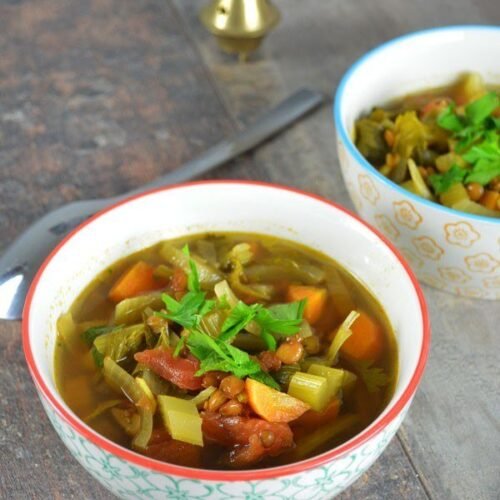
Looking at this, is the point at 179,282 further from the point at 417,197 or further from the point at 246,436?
the point at 417,197

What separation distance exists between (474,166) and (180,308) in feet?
2.67

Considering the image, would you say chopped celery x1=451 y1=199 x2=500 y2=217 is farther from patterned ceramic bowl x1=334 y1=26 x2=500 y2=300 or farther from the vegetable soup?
patterned ceramic bowl x1=334 y1=26 x2=500 y2=300

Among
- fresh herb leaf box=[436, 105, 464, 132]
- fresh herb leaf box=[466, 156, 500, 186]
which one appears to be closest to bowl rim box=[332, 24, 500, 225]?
fresh herb leaf box=[466, 156, 500, 186]

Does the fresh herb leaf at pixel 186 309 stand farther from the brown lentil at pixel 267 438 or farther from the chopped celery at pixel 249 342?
the brown lentil at pixel 267 438

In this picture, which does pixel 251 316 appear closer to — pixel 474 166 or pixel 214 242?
pixel 214 242

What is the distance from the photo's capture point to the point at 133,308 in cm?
165

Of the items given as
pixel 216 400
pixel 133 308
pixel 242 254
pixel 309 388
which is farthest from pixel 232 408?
pixel 242 254

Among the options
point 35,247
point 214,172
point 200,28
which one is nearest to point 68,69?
point 200,28

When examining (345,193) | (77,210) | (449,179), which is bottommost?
(345,193)

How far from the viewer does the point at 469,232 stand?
5.75 feet

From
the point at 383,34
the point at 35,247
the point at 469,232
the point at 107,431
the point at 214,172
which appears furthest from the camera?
the point at 383,34

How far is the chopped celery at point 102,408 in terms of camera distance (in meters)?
1.46

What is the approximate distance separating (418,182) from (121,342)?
31.4 inches

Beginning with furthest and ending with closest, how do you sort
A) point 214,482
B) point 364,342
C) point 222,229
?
point 222,229 → point 364,342 → point 214,482
